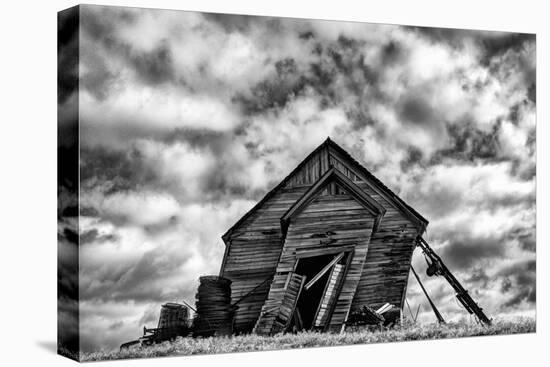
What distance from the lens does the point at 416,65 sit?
1716 centimetres

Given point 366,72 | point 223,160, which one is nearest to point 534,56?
point 366,72

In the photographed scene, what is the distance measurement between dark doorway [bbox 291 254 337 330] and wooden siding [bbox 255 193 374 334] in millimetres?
133

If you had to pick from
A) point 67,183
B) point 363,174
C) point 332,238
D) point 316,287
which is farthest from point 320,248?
point 67,183

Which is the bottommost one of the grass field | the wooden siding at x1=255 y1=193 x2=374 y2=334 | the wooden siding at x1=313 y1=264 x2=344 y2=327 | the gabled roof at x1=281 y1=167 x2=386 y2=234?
the grass field

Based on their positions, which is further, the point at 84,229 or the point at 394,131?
the point at 394,131

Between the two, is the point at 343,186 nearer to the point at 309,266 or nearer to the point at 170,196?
the point at 309,266

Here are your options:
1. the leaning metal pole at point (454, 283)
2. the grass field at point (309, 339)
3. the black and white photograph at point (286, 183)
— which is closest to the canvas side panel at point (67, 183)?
the black and white photograph at point (286, 183)

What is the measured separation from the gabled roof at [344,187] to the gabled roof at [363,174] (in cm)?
24

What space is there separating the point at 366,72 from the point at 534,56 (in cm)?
299

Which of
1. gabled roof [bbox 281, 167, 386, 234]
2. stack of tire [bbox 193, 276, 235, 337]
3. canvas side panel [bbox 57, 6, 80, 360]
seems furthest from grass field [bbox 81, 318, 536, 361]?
gabled roof [bbox 281, 167, 386, 234]

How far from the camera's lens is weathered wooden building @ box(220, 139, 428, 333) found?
16.2 metres

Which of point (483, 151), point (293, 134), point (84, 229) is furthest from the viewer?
point (483, 151)

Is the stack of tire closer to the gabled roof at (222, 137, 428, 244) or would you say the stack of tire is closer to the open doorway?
the gabled roof at (222, 137, 428, 244)

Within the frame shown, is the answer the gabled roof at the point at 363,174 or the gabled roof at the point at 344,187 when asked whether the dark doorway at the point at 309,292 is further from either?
the gabled roof at the point at 363,174
